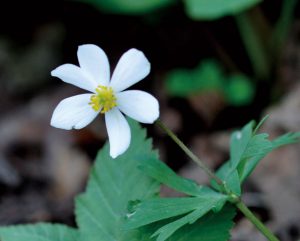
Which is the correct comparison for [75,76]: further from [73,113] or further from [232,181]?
[232,181]

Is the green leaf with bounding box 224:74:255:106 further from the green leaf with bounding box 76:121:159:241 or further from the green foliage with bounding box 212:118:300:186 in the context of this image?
the green leaf with bounding box 76:121:159:241

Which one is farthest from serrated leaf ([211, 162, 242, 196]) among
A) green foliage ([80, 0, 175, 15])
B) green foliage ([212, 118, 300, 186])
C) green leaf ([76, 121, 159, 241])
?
green foliage ([80, 0, 175, 15])

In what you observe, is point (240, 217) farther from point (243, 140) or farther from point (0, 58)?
point (0, 58)

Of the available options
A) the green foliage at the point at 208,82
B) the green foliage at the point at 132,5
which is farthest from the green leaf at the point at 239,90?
the green foliage at the point at 132,5

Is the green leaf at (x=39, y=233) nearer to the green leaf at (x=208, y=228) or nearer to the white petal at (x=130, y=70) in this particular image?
the green leaf at (x=208, y=228)

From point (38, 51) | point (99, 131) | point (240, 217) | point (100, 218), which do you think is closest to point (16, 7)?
point (38, 51)

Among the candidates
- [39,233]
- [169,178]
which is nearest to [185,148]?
[169,178]
